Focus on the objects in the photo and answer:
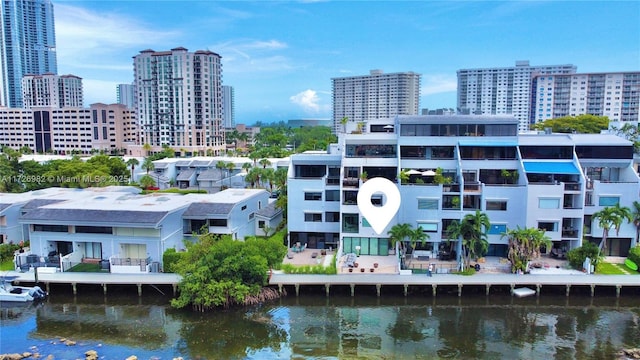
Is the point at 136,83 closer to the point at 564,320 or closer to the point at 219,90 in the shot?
the point at 219,90

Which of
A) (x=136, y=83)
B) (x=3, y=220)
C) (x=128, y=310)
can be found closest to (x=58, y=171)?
(x=3, y=220)

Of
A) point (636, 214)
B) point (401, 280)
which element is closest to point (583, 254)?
point (636, 214)

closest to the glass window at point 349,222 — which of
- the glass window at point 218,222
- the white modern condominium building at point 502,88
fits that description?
the glass window at point 218,222

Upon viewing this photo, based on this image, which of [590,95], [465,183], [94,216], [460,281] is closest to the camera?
[460,281]

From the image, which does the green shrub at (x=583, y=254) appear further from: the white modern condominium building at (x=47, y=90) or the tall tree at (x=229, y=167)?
the white modern condominium building at (x=47, y=90)

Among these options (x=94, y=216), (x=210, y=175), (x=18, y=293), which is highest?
(x=210, y=175)

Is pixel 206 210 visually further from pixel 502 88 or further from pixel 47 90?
pixel 47 90

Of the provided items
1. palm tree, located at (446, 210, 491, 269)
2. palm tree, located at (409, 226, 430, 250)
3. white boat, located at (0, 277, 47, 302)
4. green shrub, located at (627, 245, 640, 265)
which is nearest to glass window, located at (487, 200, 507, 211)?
palm tree, located at (446, 210, 491, 269)
